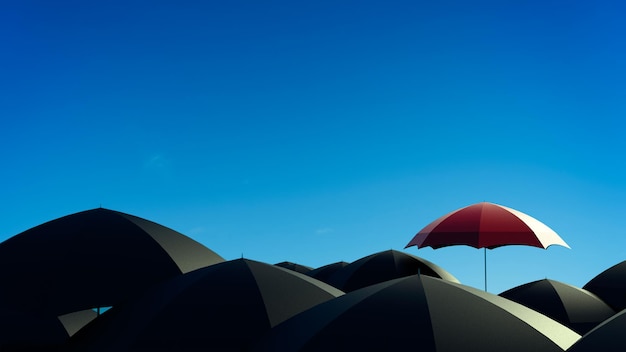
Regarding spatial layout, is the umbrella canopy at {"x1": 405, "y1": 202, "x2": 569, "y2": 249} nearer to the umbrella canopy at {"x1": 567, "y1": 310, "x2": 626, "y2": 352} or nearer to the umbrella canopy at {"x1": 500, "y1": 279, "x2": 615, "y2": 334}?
the umbrella canopy at {"x1": 500, "y1": 279, "x2": 615, "y2": 334}

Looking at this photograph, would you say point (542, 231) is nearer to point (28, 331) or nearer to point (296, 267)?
point (28, 331)

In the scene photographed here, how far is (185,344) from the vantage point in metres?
9.33

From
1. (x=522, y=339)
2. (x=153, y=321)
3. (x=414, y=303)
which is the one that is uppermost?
(x=153, y=321)

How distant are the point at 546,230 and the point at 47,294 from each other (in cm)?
1149

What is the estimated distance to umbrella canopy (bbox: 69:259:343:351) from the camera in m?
9.36

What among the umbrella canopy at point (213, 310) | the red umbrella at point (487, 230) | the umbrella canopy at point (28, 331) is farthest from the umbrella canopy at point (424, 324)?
the red umbrella at point (487, 230)

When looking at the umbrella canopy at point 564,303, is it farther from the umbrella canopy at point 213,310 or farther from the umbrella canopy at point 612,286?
the umbrella canopy at point 213,310

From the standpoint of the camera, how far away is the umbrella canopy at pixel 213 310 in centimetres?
936

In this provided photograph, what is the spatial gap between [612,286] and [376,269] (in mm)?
8081

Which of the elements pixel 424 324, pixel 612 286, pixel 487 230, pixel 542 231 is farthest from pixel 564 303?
pixel 424 324

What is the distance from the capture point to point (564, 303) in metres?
19.3

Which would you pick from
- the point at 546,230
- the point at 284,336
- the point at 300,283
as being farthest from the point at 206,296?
the point at 546,230

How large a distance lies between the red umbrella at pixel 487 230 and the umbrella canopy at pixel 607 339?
955cm

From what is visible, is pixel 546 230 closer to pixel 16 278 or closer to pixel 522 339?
pixel 522 339
